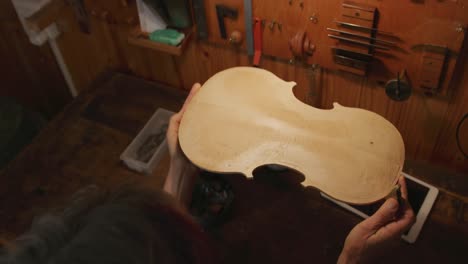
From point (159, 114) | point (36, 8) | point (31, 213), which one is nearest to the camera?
point (31, 213)

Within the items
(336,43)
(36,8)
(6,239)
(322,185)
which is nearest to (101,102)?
(36,8)

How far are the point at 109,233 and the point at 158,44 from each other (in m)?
0.98

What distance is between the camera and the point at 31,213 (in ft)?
4.38

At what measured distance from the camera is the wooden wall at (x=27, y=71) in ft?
6.15

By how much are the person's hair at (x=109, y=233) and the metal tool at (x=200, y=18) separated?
0.84m

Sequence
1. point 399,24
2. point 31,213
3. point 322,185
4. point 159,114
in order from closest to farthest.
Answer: point 322,185, point 399,24, point 31,213, point 159,114

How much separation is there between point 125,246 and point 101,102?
48.1 inches

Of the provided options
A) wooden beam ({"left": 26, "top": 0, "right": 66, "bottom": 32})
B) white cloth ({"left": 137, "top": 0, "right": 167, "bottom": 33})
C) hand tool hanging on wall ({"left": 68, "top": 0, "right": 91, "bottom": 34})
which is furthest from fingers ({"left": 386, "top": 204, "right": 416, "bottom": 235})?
wooden beam ({"left": 26, "top": 0, "right": 66, "bottom": 32})

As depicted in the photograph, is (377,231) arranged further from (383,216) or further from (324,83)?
(324,83)

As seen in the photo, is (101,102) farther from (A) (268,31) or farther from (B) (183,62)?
(A) (268,31)

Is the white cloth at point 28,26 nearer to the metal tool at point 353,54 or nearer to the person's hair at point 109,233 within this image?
the metal tool at point 353,54

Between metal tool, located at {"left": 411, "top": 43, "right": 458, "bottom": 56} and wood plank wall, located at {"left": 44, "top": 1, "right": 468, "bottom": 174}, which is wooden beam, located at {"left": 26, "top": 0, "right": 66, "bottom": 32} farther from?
metal tool, located at {"left": 411, "top": 43, "right": 458, "bottom": 56}

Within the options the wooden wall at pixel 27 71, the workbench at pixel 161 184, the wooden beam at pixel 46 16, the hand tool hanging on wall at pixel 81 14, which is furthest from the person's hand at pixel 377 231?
the wooden wall at pixel 27 71

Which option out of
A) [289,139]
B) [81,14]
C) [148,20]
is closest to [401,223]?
[289,139]
